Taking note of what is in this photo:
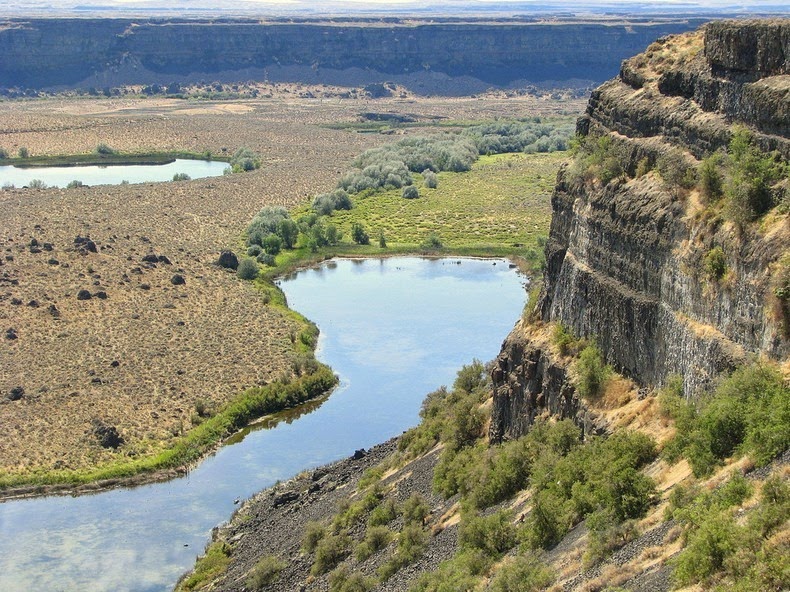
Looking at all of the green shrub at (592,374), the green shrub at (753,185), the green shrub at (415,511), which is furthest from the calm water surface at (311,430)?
the green shrub at (753,185)

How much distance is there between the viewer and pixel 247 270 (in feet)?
260

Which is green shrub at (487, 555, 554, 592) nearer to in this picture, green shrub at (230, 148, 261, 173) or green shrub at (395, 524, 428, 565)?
green shrub at (395, 524, 428, 565)

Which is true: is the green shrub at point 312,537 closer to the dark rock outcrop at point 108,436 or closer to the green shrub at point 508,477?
the green shrub at point 508,477

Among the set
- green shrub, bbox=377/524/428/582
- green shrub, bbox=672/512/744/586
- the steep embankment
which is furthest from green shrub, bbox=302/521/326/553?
green shrub, bbox=672/512/744/586

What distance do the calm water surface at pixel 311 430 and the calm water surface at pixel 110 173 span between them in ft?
152

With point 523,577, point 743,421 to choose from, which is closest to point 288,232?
point 523,577

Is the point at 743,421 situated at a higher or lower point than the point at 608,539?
higher

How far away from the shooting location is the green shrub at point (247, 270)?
79062 millimetres

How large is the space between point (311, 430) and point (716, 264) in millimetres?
32440

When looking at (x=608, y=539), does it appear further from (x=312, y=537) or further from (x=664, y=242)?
(x=312, y=537)

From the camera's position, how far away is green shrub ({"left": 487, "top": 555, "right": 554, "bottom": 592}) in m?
21.6

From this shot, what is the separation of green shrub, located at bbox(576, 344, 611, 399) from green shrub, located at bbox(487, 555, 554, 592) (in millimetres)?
5522

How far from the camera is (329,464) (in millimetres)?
47750

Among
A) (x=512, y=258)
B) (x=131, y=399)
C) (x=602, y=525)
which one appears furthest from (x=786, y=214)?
(x=512, y=258)
